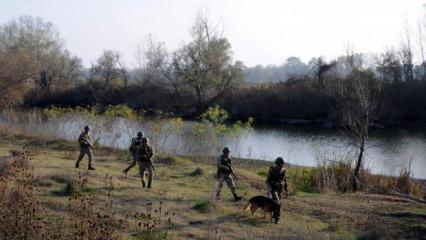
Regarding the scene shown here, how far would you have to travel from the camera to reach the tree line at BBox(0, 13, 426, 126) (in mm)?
59688

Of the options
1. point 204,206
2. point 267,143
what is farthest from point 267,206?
point 267,143

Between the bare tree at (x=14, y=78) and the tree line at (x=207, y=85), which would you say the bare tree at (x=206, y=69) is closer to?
the tree line at (x=207, y=85)

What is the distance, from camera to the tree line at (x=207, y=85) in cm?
5969

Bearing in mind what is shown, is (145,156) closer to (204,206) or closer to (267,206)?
(204,206)

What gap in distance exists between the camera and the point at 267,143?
42594 mm

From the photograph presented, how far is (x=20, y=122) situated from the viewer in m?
35.4

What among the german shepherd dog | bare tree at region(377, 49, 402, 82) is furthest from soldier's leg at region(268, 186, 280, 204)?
bare tree at region(377, 49, 402, 82)

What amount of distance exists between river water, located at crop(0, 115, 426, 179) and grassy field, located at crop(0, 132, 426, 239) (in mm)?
5135

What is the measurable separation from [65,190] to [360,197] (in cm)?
1100

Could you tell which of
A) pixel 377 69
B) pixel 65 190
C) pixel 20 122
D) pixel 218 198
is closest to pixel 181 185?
pixel 218 198

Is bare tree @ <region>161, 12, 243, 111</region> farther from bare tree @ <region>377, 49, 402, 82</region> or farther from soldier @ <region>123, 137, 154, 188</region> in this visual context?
soldier @ <region>123, 137, 154, 188</region>

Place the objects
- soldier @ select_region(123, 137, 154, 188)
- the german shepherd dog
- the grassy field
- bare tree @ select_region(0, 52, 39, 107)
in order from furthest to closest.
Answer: bare tree @ select_region(0, 52, 39, 107) < soldier @ select_region(123, 137, 154, 188) < the german shepherd dog < the grassy field

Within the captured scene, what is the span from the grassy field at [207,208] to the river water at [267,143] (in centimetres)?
514

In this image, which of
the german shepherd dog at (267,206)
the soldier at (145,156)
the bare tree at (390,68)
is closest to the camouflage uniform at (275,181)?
the german shepherd dog at (267,206)
